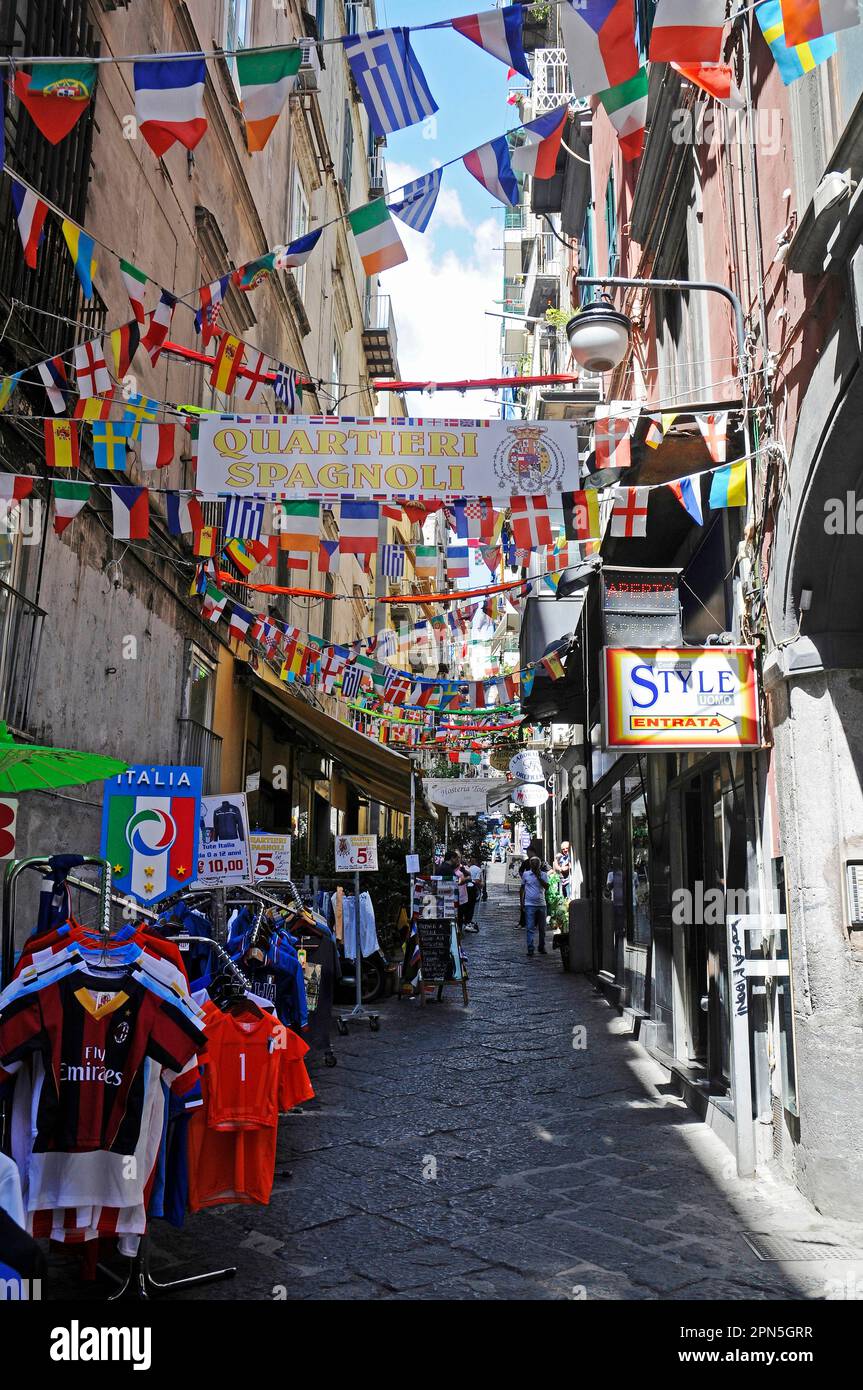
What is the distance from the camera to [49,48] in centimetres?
744

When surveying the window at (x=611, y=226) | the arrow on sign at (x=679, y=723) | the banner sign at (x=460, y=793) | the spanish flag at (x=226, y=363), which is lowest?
the arrow on sign at (x=679, y=723)

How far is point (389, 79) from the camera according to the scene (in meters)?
5.04

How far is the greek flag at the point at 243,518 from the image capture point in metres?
7.71

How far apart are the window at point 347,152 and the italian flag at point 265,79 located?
20.9 m

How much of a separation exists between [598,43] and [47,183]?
14.0 ft

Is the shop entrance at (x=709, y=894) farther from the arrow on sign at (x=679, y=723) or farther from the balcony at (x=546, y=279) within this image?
the balcony at (x=546, y=279)

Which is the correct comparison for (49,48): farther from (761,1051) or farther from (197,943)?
(761,1051)

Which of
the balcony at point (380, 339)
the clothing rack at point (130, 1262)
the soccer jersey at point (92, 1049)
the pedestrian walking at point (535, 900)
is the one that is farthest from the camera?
the balcony at point (380, 339)

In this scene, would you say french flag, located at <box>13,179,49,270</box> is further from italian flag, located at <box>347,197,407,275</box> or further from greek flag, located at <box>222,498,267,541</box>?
greek flag, located at <box>222,498,267,541</box>

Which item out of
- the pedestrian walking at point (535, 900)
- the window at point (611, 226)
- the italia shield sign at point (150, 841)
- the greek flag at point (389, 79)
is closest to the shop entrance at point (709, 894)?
the italia shield sign at point (150, 841)

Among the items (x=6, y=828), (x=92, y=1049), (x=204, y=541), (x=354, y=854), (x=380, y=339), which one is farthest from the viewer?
(x=380, y=339)

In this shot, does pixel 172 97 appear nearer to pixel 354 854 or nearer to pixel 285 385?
pixel 285 385

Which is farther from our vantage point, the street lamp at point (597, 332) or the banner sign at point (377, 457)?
the street lamp at point (597, 332)

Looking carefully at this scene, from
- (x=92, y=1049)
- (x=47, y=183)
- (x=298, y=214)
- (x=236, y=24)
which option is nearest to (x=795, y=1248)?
(x=92, y=1049)
